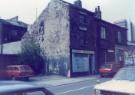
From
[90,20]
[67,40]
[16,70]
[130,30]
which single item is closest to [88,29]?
[90,20]

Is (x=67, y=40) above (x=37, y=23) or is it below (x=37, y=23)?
below

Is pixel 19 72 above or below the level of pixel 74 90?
above

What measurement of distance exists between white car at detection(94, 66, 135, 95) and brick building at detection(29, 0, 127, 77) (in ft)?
69.7

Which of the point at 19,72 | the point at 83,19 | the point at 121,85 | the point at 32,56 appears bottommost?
the point at 121,85

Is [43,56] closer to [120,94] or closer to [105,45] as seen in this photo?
[105,45]

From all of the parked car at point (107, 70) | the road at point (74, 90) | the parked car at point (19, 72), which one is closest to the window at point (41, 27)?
the parked car at point (19, 72)

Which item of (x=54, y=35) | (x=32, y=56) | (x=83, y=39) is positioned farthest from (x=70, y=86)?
(x=83, y=39)

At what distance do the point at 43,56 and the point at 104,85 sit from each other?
87.2 ft

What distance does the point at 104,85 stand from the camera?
29.2 ft

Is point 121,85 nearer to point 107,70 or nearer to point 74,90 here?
point 74,90

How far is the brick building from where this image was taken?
105ft

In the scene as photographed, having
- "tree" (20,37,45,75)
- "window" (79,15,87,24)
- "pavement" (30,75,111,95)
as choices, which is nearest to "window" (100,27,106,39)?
"window" (79,15,87,24)

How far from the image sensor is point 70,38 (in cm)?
3172

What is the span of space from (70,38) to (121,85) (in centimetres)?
2327
